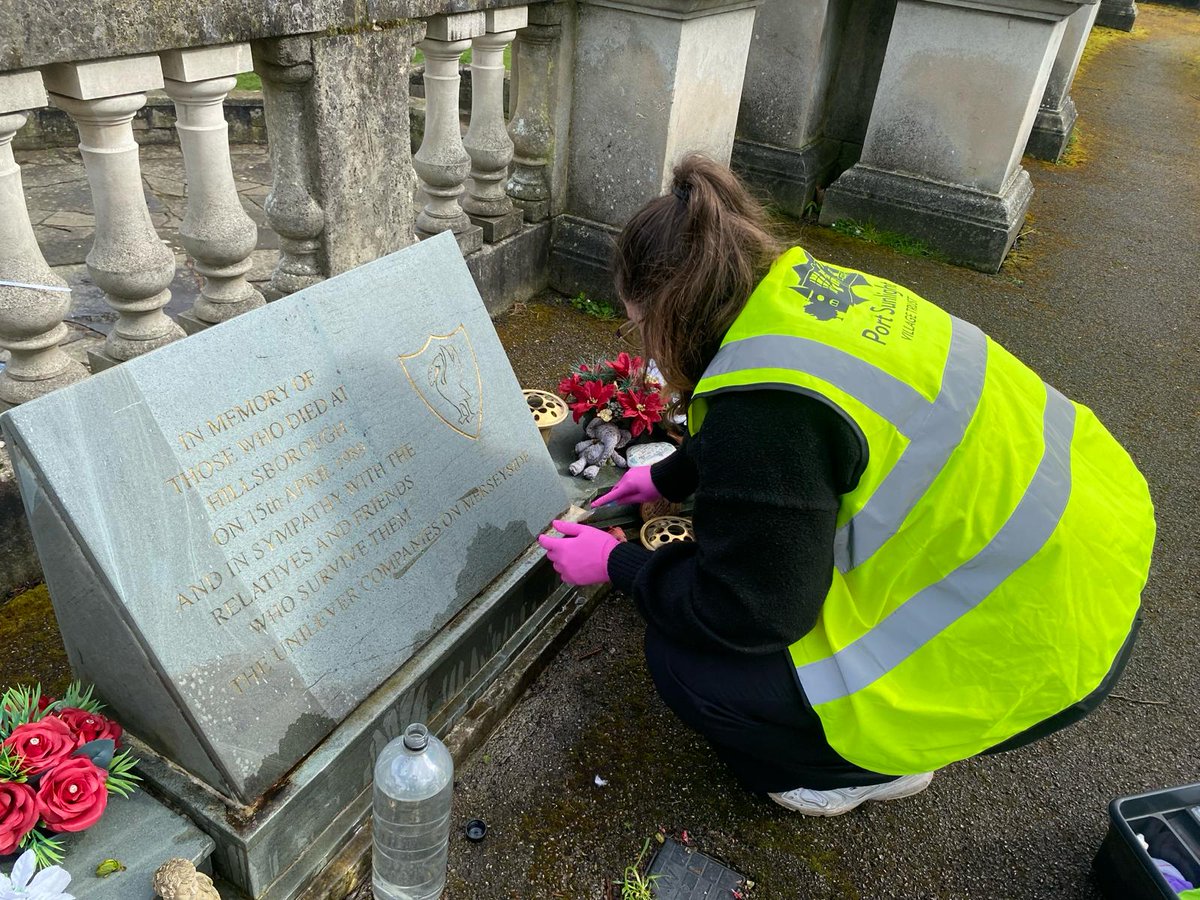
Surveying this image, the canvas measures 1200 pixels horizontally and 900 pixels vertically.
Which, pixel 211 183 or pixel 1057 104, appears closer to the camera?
pixel 211 183

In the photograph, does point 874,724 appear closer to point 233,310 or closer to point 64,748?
point 64,748

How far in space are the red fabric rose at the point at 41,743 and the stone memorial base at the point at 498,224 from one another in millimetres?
2903

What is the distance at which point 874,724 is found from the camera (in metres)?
1.81

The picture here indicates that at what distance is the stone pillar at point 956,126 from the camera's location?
5.11 metres

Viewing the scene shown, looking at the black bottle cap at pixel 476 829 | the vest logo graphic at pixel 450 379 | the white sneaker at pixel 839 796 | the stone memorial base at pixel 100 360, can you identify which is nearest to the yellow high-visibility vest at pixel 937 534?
the white sneaker at pixel 839 796

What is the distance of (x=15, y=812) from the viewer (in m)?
1.52

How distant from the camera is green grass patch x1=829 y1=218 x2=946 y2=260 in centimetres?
573

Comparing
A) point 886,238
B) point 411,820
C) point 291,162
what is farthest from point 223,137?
point 886,238

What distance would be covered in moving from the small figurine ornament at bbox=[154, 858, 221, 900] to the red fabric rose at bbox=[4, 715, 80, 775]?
280 mm

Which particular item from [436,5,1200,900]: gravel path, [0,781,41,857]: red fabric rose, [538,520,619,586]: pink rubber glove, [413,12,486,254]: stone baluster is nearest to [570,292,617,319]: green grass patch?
[413,12,486,254]: stone baluster

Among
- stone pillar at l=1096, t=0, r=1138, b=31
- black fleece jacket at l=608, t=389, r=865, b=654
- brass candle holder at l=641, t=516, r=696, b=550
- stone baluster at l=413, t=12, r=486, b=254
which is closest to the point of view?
black fleece jacket at l=608, t=389, r=865, b=654

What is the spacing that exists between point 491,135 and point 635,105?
67 cm

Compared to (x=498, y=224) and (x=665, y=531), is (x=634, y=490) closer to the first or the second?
(x=665, y=531)

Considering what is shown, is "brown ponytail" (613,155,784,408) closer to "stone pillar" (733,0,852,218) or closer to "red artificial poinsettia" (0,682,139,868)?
"red artificial poinsettia" (0,682,139,868)
